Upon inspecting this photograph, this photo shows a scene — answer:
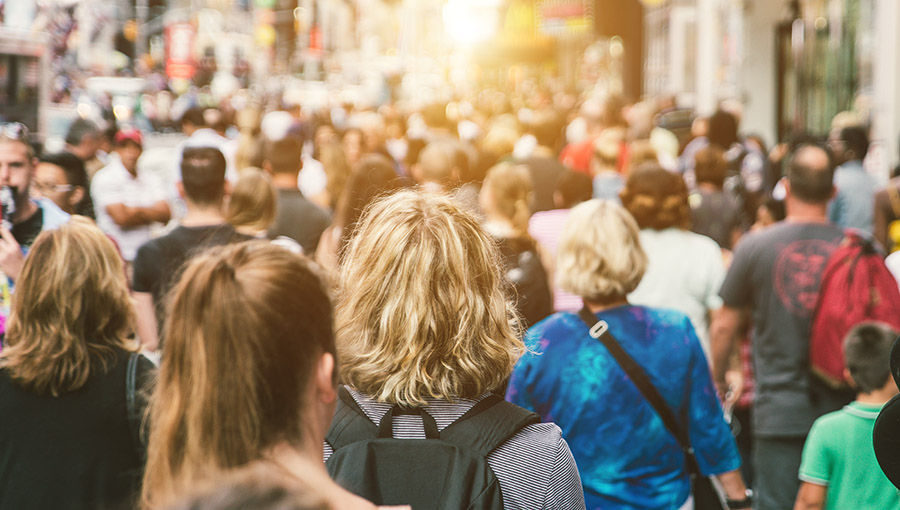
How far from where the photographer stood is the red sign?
50.2 m

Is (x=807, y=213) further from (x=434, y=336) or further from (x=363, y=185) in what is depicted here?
(x=434, y=336)

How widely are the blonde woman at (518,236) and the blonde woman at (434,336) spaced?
9.84ft

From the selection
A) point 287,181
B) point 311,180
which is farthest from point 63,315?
point 311,180

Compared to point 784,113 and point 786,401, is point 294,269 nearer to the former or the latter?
point 786,401

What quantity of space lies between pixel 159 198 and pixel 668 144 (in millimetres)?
6077

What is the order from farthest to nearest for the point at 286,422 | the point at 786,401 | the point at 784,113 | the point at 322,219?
1. the point at 784,113
2. the point at 322,219
3. the point at 786,401
4. the point at 286,422

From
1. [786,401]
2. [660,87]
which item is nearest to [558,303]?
[786,401]

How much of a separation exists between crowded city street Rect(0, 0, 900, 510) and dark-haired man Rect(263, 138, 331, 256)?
2 centimetres

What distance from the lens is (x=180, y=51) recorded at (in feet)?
169

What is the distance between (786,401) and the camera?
5559 millimetres

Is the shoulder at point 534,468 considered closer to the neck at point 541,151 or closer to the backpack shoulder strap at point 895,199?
the backpack shoulder strap at point 895,199

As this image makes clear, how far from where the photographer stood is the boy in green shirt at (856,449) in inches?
157

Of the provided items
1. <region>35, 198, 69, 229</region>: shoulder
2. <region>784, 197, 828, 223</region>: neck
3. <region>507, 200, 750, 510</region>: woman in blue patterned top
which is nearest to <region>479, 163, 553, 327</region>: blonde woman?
<region>784, 197, 828, 223</region>: neck

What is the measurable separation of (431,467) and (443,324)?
41 cm
